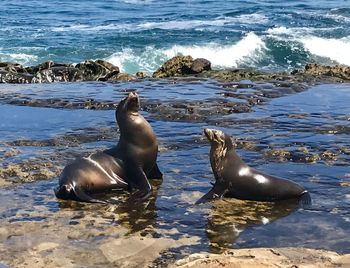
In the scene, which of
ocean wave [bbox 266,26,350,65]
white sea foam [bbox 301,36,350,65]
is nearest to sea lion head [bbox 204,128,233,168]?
ocean wave [bbox 266,26,350,65]

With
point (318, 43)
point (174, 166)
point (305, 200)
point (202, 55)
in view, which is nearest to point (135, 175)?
point (174, 166)

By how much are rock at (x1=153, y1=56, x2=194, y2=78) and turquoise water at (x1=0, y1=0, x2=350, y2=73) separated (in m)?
6.78

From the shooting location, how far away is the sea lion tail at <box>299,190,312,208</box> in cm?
632

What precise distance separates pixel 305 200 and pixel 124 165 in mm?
1960

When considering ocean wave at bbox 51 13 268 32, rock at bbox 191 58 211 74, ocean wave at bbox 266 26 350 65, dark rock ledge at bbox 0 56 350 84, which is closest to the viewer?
dark rock ledge at bbox 0 56 350 84

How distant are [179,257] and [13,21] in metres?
33.4

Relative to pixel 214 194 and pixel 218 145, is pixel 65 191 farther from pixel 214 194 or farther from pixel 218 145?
pixel 218 145

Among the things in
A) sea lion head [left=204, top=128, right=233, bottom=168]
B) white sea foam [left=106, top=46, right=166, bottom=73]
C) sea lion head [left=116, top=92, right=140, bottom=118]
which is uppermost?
sea lion head [left=116, top=92, right=140, bottom=118]

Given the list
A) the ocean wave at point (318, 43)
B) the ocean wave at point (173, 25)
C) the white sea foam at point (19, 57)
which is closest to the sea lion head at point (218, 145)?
the white sea foam at point (19, 57)

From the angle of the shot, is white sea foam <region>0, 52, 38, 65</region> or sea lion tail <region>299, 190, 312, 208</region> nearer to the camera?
sea lion tail <region>299, 190, 312, 208</region>

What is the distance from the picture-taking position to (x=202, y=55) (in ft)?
87.2

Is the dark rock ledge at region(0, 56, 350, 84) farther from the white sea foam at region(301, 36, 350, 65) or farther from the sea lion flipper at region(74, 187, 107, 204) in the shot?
the white sea foam at region(301, 36, 350, 65)

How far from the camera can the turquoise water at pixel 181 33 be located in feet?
85.9

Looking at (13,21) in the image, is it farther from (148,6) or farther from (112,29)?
(148,6)
